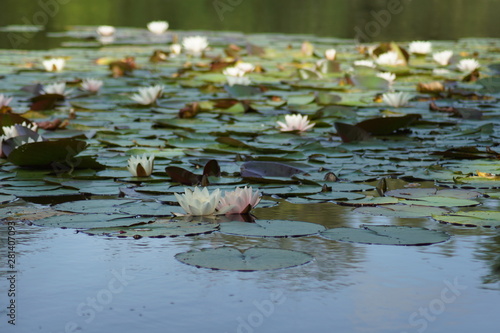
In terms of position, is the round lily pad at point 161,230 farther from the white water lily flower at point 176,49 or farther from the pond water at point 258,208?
the white water lily flower at point 176,49

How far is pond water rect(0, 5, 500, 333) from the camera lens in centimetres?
171

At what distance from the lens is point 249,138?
4.02 meters

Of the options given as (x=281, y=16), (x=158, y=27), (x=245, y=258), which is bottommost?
(x=245, y=258)

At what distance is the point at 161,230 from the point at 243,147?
4.69 feet

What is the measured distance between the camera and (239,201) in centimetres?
250

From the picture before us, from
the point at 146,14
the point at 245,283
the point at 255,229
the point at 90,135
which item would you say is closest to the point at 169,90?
the point at 90,135

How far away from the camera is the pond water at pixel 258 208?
5.63 ft

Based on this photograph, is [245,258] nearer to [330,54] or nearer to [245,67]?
[245,67]

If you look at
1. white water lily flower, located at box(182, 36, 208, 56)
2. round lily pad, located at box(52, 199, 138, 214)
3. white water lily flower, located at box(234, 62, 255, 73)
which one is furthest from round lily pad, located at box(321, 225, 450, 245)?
white water lily flower, located at box(182, 36, 208, 56)

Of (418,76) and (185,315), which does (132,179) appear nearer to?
(185,315)

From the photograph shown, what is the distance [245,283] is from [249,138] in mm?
2177

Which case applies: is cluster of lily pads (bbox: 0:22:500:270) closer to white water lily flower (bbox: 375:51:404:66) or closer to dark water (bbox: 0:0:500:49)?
white water lily flower (bbox: 375:51:404:66)

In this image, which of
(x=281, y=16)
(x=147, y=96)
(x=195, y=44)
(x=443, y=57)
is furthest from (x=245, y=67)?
(x=281, y=16)

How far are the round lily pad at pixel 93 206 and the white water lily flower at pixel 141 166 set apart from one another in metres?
0.37
